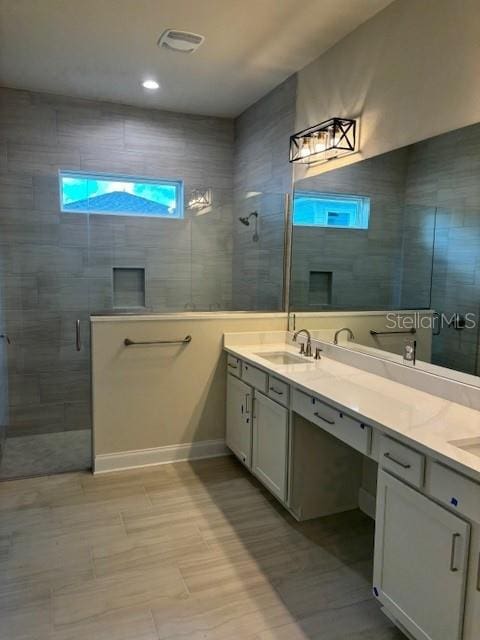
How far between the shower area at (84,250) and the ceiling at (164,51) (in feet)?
0.91

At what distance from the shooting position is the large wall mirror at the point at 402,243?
2115 mm

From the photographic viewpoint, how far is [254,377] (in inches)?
119

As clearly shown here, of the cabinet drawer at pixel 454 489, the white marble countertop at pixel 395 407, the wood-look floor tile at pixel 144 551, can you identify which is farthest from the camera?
the wood-look floor tile at pixel 144 551

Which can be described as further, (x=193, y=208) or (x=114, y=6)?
(x=193, y=208)

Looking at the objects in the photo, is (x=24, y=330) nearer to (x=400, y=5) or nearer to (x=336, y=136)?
(x=336, y=136)

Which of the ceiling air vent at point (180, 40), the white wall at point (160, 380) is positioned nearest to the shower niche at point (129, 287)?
the white wall at point (160, 380)

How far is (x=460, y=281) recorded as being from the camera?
213 centimetres

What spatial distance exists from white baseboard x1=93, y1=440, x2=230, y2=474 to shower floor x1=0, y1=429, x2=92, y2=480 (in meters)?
0.17

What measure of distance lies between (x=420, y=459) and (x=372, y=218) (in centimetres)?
158

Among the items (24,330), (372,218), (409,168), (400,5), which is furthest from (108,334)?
(400,5)

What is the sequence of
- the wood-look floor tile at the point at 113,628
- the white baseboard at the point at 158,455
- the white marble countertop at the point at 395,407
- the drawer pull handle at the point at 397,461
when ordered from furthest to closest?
the white baseboard at the point at 158,455, the wood-look floor tile at the point at 113,628, the drawer pull handle at the point at 397,461, the white marble countertop at the point at 395,407

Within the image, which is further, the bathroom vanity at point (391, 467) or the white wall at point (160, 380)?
the white wall at point (160, 380)

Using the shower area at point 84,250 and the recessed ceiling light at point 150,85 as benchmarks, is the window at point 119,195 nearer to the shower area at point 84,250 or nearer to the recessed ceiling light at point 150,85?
the shower area at point 84,250
